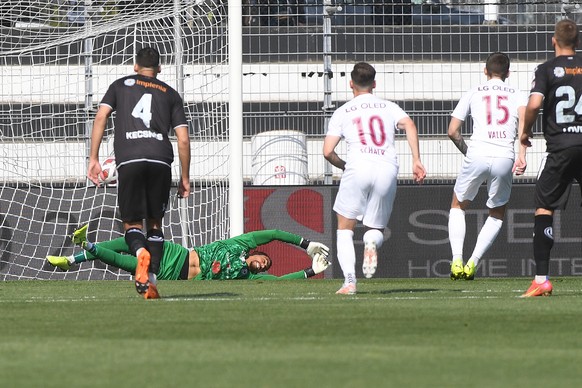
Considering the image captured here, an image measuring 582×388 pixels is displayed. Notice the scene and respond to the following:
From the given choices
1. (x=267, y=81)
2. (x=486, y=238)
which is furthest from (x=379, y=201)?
(x=267, y=81)

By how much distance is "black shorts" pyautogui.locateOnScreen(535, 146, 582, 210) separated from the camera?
9.11 m

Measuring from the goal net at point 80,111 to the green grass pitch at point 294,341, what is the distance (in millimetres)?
5159

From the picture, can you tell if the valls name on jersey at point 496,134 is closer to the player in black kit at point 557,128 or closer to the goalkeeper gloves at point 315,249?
the goalkeeper gloves at point 315,249

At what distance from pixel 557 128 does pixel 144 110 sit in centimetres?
290

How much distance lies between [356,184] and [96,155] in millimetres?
1875

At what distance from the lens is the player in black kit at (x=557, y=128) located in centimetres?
906

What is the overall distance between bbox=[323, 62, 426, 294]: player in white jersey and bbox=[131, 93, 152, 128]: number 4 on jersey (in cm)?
130

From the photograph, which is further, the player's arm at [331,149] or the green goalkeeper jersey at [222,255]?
the green goalkeeper jersey at [222,255]

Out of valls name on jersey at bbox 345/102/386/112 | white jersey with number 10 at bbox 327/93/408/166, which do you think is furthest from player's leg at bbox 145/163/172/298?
valls name on jersey at bbox 345/102/386/112

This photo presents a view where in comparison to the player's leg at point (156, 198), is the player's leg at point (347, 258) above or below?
below

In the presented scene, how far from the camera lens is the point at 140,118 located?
30.2 ft

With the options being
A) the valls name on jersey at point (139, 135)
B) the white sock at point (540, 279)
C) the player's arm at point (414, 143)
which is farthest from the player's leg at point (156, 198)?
the white sock at point (540, 279)

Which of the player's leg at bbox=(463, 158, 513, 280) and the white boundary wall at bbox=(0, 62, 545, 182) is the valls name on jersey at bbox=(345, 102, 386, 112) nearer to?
the player's leg at bbox=(463, 158, 513, 280)

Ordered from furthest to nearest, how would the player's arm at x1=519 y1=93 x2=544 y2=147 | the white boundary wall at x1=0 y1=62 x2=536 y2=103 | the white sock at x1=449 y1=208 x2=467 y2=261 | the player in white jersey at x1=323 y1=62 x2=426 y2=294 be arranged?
the white boundary wall at x1=0 y1=62 x2=536 y2=103, the white sock at x1=449 y1=208 x2=467 y2=261, the player in white jersey at x1=323 y1=62 x2=426 y2=294, the player's arm at x1=519 y1=93 x2=544 y2=147
